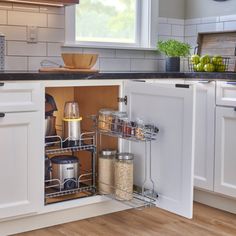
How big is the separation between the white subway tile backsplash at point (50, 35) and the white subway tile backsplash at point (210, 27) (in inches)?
49.2

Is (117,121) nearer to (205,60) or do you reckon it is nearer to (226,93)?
(226,93)

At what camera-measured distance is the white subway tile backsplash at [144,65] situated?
152 inches

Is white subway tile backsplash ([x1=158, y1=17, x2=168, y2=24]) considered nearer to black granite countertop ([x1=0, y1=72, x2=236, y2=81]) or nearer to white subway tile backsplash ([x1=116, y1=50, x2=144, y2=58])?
white subway tile backsplash ([x1=116, y1=50, x2=144, y2=58])

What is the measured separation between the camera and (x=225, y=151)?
299 centimetres

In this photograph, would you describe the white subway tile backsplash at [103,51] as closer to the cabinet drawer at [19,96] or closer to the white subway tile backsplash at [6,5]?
the white subway tile backsplash at [6,5]

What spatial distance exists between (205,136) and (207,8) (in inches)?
51.4

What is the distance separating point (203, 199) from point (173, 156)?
87 centimetres

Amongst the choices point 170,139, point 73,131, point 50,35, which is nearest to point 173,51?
point 50,35

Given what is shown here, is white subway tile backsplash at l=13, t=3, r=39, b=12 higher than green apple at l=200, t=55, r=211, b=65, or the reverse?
white subway tile backsplash at l=13, t=3, r=39, b=12

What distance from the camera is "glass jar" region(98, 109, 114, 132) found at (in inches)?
113

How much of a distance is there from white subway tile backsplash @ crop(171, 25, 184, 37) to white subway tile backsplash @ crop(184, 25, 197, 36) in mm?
35

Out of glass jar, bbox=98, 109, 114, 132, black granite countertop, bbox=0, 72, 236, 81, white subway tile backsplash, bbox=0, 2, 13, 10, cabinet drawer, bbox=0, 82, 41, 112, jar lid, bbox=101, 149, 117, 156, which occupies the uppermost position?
white subway tile backsplash, bbox=0, 2, 13, 10

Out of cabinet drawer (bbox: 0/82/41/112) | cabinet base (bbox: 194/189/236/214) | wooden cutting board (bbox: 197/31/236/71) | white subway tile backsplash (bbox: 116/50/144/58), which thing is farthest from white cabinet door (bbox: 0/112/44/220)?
wooden cutting board (bbox: 197/31/236/71)

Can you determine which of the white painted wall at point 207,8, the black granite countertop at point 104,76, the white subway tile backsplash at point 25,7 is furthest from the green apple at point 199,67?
the white subway tile backsplash at point 25,7
